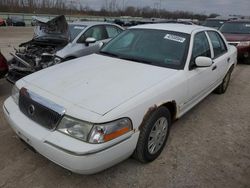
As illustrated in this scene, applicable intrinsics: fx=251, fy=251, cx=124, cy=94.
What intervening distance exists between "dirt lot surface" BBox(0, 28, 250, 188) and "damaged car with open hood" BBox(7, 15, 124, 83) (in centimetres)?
229

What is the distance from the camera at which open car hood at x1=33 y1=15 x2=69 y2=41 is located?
697 cm

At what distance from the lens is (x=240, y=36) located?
10.1 meters

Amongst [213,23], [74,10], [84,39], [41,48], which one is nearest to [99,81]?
[84,39]

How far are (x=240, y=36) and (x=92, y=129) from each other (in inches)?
376

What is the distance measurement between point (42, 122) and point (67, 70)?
1011 mm

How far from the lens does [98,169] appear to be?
2.40m

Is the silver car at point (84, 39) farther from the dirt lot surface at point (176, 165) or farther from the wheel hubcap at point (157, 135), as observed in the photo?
the wheel hubcap at point (157, 135)

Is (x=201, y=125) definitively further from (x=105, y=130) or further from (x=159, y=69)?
(x=105, y=130)

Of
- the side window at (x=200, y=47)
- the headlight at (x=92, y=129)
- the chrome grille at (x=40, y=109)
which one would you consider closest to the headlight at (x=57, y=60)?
the chrome grille at (x=40, y=109)

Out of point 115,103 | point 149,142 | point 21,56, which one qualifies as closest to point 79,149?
point 115,103

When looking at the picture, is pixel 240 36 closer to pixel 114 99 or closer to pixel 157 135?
pixel 157 135

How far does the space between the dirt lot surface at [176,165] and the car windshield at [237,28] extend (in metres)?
7.78

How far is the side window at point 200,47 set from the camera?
3.73m

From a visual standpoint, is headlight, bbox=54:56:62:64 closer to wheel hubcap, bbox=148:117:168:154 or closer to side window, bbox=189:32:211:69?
side window, bbox=189:32:211:69
